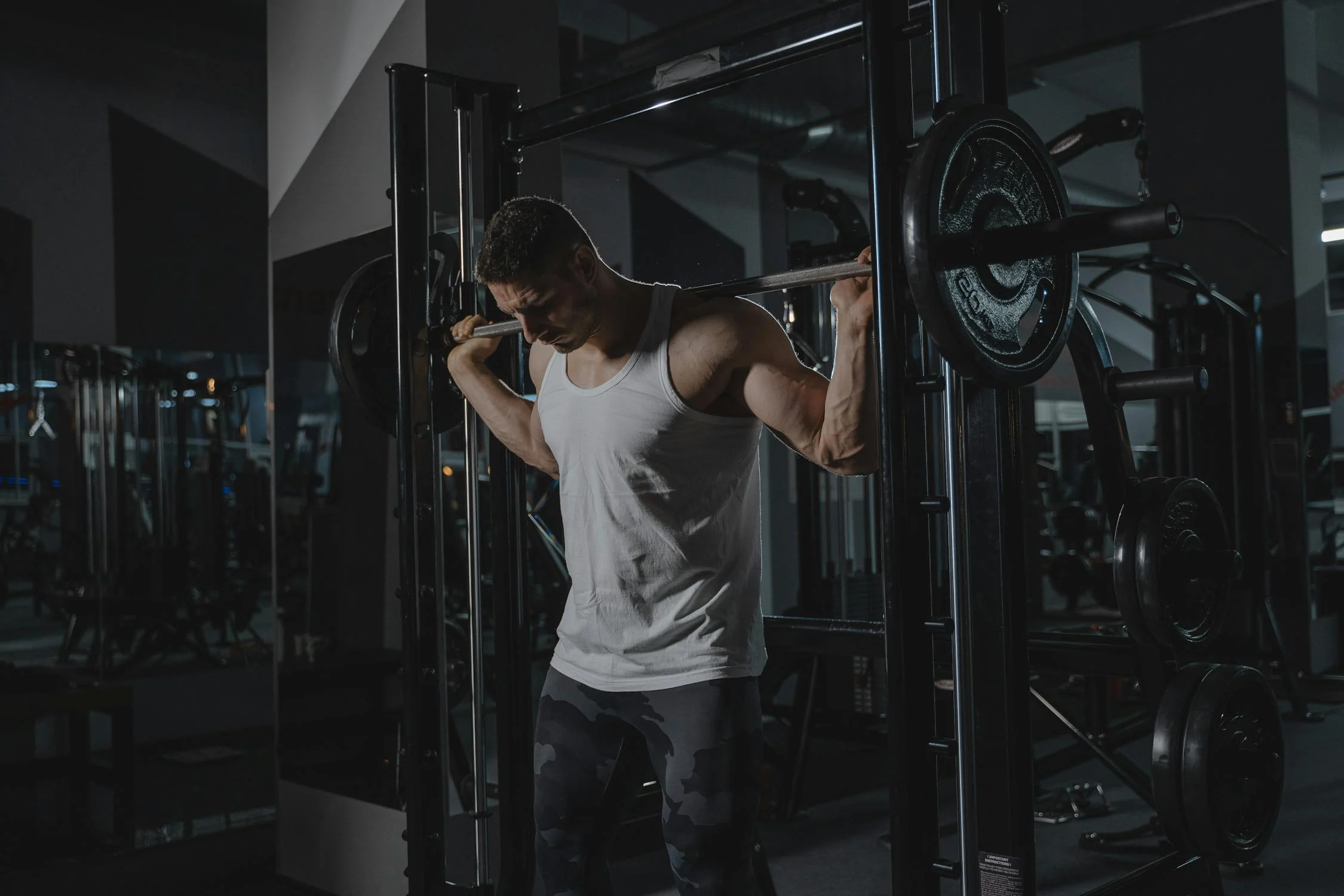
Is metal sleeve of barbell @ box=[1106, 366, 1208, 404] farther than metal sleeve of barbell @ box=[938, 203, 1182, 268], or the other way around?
metal sleeve of barbell @ box=[1106, 366, 1208, 404]

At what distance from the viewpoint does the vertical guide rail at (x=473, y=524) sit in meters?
2.28

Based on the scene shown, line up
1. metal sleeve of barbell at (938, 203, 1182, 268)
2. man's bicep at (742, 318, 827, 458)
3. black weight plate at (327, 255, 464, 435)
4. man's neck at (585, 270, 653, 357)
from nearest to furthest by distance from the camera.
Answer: metal sleeve of barbell at (938, 203, 1182, 268) < man's bicep at (742, 318, 827, 458) < man's neck at (585, 270, 653, 357) < black weight plate at (327, 255, 464, 435)

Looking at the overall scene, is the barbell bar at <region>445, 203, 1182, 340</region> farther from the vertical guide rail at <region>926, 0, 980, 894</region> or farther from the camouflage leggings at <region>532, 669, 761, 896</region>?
the camouflage leggings at <region>532, 669, 761, 896</region>

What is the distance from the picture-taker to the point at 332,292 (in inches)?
136

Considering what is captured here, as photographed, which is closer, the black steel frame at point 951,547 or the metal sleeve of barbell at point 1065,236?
the metal sleeve of barbell at point 1065,236

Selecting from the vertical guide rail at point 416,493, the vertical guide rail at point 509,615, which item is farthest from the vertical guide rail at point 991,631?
the vertical guide rail at point 416,493

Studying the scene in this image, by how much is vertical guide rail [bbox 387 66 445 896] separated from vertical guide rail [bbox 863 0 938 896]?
1.08m

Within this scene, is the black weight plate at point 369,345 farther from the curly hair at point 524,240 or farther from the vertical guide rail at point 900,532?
the vertical guide rail at point 900,532

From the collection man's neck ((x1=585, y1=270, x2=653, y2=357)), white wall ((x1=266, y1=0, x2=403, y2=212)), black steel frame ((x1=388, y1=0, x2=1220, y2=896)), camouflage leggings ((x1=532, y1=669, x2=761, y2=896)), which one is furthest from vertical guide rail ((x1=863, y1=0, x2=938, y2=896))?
white wall ((x1=266, y1=0, x2=403, y2=212))

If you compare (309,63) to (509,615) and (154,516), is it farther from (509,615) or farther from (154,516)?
(154,516)

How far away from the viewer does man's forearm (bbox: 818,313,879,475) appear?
1.53m

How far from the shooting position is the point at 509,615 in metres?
2.28

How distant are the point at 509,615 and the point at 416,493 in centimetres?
30

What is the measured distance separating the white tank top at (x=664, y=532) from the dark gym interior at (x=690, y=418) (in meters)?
0.06
